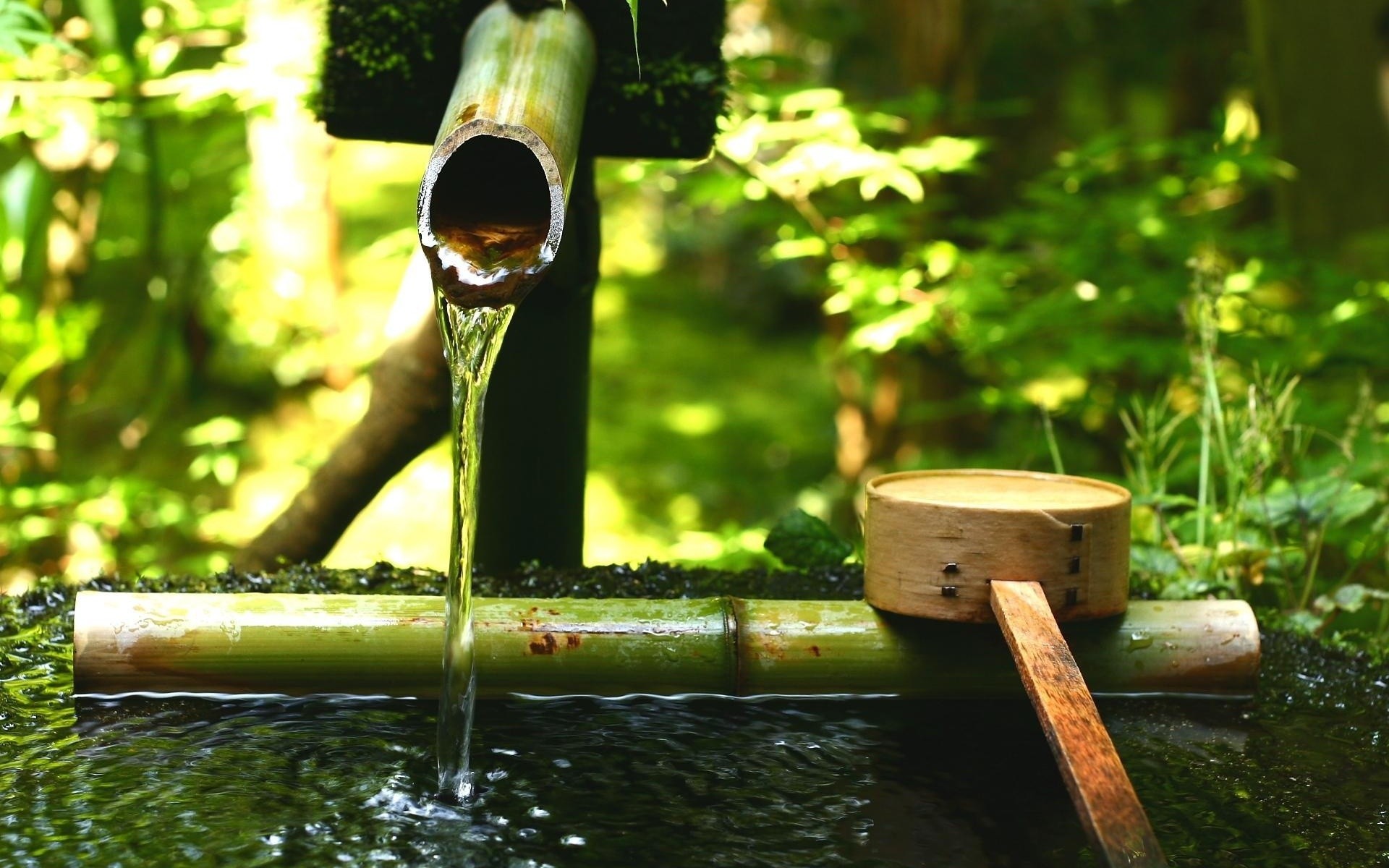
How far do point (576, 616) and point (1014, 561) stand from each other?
0.72 metres

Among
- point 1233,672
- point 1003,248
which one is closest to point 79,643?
point 1233,672

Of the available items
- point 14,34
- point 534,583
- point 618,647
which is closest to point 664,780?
point 618,647

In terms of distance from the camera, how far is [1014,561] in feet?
5.85

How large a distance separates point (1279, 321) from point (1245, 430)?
1671 millimetres

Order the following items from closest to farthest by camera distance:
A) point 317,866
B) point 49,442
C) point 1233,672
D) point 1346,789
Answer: point 317,866, point 1346,789, point 1233,672, point 49,442

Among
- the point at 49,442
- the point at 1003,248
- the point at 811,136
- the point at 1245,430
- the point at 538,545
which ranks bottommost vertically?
the point at 49,442

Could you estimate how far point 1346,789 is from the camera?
1.66 metres

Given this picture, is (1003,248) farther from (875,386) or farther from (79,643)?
(79,643)

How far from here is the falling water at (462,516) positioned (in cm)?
169

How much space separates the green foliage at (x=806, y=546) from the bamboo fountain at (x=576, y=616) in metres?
0.62

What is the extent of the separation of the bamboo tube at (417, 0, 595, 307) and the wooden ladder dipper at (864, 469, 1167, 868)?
2.35 feet

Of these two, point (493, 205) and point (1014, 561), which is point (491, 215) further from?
point (1014, 561)

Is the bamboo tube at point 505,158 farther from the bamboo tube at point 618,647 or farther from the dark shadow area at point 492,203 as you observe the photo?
the bamboo tube at point 618,647

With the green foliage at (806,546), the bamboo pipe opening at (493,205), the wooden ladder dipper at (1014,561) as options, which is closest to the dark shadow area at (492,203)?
the bamboo pipe opening at (493,205)
